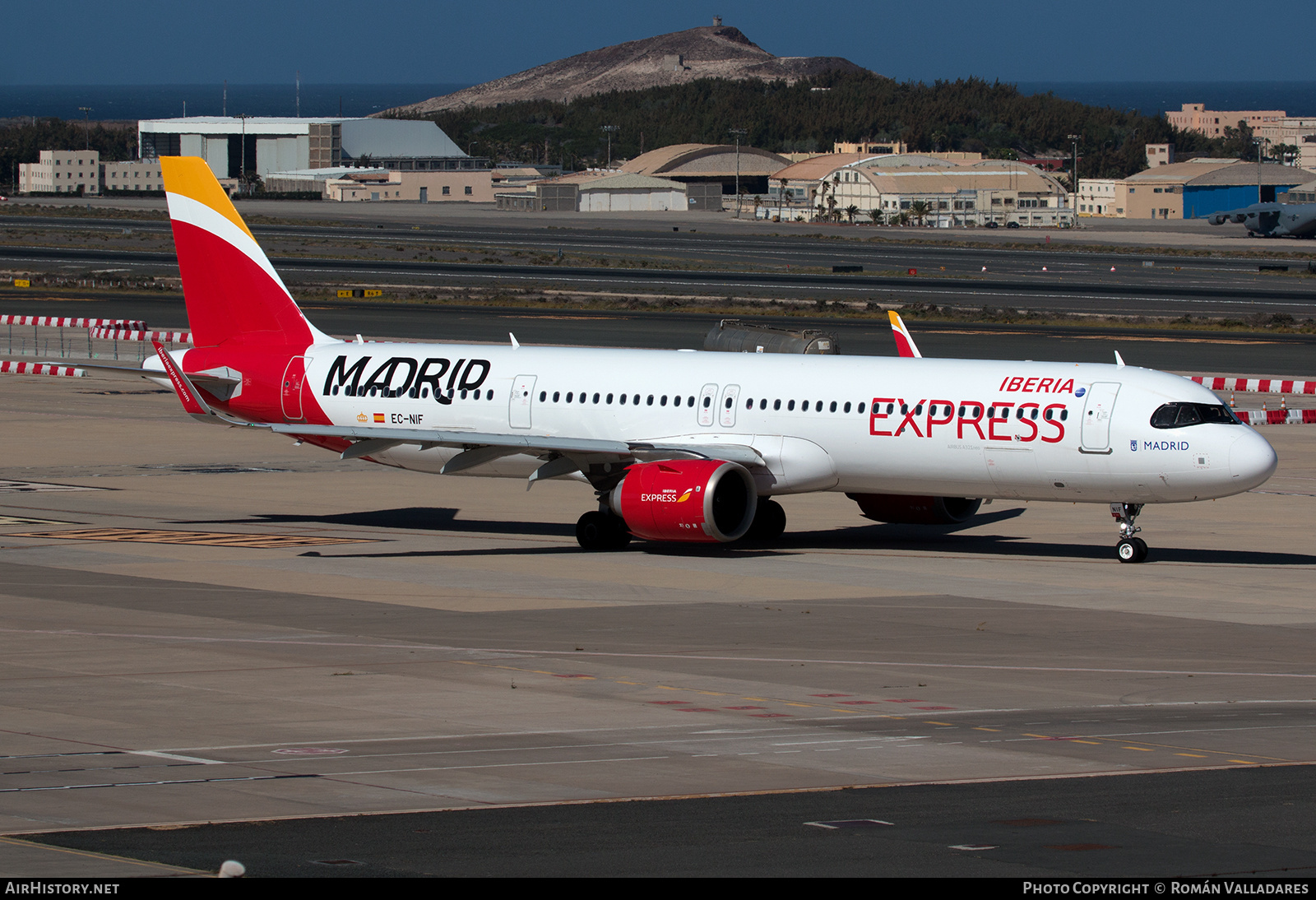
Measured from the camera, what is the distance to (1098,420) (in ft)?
117

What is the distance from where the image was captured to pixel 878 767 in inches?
785

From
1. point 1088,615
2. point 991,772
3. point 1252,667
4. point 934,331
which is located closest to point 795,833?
point 991,772

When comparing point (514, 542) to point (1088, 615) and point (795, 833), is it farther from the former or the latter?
point (795, 833)

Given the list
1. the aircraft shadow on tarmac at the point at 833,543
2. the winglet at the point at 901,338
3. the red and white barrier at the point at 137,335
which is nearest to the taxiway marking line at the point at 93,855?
the aircraft shadow on tarmac at the point at 833,543

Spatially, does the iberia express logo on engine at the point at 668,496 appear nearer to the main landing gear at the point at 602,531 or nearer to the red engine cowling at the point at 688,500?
the red engine cowling at the point at 688,500

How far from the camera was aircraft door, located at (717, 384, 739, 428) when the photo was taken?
3875 centimetres

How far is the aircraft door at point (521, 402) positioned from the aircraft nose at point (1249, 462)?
15.5m

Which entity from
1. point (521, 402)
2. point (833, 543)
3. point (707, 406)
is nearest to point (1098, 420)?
point (833, 543)

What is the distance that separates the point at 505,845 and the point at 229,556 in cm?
2234

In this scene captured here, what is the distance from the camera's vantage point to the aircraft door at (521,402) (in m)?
40.6

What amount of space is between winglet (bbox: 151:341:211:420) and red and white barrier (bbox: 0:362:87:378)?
33156 millimetres

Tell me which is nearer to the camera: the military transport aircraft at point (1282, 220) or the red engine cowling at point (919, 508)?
the red engine cowling at point (919, 508)

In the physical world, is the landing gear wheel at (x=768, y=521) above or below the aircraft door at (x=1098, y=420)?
below

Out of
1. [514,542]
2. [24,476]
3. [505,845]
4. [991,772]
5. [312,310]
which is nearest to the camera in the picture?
[505,845]
